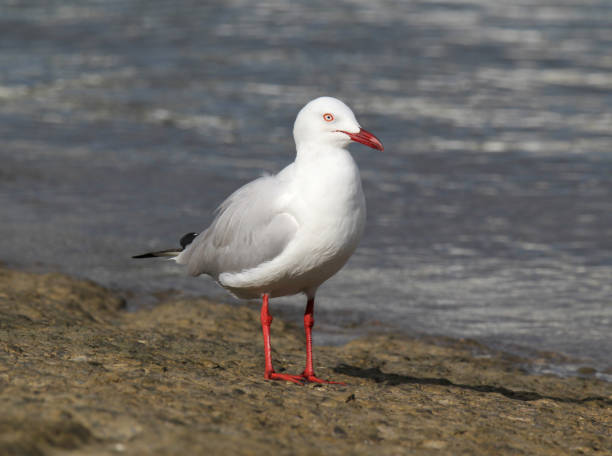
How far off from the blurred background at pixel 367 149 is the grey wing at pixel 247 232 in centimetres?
153

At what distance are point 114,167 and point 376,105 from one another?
15.5 feet

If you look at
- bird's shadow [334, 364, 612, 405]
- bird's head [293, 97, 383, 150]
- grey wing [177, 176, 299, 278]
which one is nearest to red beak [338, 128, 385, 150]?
bird's head [293, 97, 383, 150]

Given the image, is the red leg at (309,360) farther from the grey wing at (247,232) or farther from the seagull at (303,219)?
the grey wing at (247,232)

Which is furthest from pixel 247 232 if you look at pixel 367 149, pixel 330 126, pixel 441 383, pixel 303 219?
pixel 367 149

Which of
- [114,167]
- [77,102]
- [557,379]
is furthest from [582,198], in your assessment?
[77,102]

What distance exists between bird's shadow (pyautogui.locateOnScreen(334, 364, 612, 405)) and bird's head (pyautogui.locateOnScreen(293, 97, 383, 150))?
5.00 ft

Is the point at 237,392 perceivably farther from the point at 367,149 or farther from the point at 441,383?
the point at 367,149

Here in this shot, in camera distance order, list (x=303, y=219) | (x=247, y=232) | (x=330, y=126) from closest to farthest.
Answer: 1. (x=303, y=219)
2. (x=330, y=126)
3. (x=247, y=232)

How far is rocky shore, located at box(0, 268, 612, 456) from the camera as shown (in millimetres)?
3893

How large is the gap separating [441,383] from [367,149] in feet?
23.2

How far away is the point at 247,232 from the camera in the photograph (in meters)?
5.51

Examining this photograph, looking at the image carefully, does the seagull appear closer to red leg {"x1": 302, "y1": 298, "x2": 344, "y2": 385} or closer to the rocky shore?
red leg {"x1": 302, "y1": 298, "x2": 344, "y2": 385}

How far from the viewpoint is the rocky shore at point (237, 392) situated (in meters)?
3.89

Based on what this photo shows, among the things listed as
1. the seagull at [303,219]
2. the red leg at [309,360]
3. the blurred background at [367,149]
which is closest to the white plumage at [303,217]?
the seagull at [303,219]
